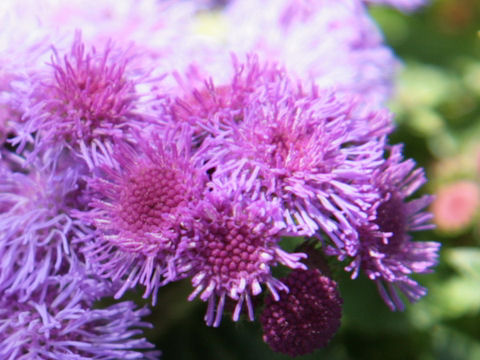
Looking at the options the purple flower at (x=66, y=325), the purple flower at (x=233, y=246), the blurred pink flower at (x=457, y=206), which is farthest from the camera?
the blurred pink flower at (x=457, y=206)

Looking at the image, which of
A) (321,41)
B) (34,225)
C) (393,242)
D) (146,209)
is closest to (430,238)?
(321,41)

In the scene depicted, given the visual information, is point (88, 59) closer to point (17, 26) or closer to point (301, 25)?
point (17, 26)

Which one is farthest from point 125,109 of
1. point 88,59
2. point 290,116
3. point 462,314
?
point 462,314

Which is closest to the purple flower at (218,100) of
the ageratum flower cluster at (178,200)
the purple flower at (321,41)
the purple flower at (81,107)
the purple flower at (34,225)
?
the ageratum flower cluster at (178,200)

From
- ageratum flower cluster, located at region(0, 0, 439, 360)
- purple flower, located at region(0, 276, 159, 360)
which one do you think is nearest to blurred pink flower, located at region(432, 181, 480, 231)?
ageratum flower cluster, located at region(0, 0, 439, 360)

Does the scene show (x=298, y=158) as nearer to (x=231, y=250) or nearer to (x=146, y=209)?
(x=231, y=250)

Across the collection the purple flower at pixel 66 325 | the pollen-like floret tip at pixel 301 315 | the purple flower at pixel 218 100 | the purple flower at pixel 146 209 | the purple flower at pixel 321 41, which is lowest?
the pollen-like floret tip at pixel 301 315

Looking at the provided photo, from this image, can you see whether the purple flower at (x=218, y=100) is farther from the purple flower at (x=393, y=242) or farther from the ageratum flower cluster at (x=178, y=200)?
the purple flower at (x=393, y=242)

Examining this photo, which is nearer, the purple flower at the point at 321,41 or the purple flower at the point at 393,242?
the purple flower at the point at 393,242
